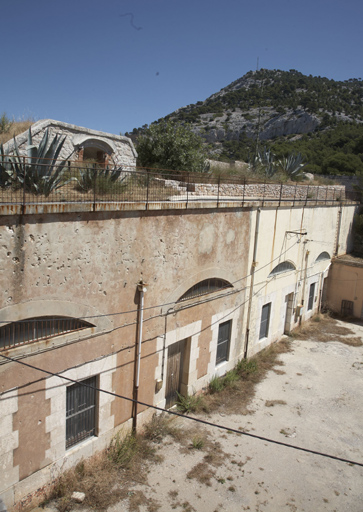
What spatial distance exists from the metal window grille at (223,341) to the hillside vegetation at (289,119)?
83.6 feet

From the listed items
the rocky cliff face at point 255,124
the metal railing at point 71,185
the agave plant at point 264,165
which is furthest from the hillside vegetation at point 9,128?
the rocky cliff face at point 255,124

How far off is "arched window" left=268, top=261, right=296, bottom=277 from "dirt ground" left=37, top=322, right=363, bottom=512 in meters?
3.63

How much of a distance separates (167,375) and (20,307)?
4677 millimetres

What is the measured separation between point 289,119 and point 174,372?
5825cm

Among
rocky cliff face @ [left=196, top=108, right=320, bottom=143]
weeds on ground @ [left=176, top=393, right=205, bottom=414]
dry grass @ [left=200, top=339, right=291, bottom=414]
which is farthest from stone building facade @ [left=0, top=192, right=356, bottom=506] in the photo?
rocky cliff face @ [left=196, top=108, right=320, bottom=143]

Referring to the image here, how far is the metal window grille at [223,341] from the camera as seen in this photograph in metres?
10.8

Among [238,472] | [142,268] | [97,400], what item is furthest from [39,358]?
[238,472]

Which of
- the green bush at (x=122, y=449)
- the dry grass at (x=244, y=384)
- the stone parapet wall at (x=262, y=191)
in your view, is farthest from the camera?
the stone parapet wall at (x=262, y=191)

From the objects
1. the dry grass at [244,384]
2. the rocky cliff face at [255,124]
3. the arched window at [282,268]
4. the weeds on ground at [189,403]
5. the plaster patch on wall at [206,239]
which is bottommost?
the dry grass at [244,384]

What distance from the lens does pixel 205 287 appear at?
9766mm

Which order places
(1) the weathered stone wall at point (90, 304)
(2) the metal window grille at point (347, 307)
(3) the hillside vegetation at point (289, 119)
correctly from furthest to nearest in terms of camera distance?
(3) the hillside vegetation at point (289, 119), (2) the metal window grille at point (347, 307), (1) the weathered stone wall at point (90, 304)

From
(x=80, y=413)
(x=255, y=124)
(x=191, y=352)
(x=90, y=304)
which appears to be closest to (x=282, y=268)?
(x=191, y=352)

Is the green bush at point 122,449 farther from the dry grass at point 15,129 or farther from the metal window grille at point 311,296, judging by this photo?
the metal window grille at point 311,296

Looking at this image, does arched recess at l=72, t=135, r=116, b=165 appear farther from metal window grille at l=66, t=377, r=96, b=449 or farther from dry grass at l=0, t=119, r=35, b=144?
metal window grille at l=66, t=377, r=96, b=449
